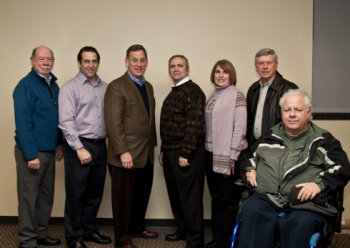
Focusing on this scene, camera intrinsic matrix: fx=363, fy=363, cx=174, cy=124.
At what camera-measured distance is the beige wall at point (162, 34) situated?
11.4 feet

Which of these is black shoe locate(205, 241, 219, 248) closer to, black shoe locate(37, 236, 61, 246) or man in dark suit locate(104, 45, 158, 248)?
man in dark suit locate(104, 45, 158, 248)

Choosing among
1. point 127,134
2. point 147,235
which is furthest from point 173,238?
point 127,134

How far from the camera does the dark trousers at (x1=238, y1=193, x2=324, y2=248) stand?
1961 millimetres

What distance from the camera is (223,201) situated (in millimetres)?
2949

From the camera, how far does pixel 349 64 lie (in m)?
3.54

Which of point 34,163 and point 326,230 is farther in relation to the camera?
point 34,163

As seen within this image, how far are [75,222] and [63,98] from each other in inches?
40.4

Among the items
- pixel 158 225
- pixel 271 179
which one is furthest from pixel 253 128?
pixel 158 225

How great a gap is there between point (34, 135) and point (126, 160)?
0.77m

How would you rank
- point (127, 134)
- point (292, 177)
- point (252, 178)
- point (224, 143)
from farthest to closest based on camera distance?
point (127, 134) → point (224, 143) → point (252, 178) → point (292, 177)

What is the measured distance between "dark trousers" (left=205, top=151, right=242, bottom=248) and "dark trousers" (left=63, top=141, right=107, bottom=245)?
0.92 metres

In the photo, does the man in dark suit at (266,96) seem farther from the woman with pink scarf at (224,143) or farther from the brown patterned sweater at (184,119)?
the brown patterned sweater at (184,119)

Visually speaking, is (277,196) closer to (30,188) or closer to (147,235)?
(147,235)

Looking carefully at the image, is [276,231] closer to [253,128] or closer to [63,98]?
[253,128]
